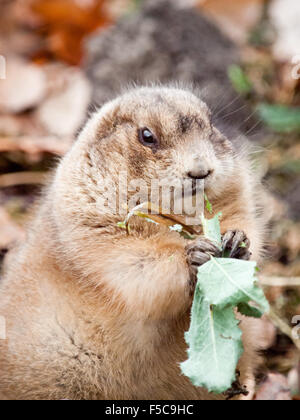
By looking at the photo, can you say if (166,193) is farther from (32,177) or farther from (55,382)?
(32,177)

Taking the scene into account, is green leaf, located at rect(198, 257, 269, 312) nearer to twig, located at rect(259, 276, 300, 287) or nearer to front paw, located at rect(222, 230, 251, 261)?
front paw, located at rect(222, 230, 251, 261)

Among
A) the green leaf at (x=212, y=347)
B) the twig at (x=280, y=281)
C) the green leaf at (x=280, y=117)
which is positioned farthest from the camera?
the green leaf at (x=280, y=117)

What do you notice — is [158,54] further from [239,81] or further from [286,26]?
[286,26]

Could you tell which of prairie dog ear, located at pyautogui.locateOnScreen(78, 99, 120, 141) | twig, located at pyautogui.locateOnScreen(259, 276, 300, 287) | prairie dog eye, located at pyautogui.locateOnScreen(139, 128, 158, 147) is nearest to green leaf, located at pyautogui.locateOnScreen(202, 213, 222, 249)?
prairie dog eye, located at pyautogui.locateOnScreen(139, 128, 158, 147)

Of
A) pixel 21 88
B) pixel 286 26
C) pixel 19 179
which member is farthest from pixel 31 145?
pixel 286 26

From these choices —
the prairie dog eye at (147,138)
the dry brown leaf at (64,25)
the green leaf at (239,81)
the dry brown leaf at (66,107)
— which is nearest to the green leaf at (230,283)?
the prairie dog eye at (147,138)

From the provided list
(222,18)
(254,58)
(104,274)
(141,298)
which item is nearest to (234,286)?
(141,298)

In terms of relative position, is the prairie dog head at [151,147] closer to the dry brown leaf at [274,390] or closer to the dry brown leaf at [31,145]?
the dry brown leaf at [274,390]
